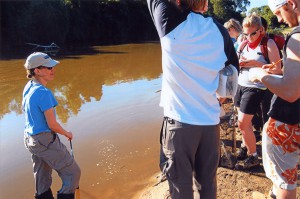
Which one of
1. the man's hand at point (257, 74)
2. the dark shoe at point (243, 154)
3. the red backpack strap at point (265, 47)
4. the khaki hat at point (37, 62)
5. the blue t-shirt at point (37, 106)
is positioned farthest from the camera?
the dark shoe at point (243, 154)

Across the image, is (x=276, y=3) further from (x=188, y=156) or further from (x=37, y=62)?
(x=37, y=62)

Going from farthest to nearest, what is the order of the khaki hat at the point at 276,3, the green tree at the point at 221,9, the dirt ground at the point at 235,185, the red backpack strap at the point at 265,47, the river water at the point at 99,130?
the green tree at the point at 221,9
the river water at the point at 99,130
the red backpack strap at the point at 265,47
the dirt ground at the point at 235,185
the khaki hat at the point at 276,3

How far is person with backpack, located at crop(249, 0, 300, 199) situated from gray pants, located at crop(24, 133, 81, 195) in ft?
6.75

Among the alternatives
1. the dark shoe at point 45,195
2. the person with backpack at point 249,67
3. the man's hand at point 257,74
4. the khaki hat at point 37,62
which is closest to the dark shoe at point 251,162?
the person with backpack at point 249,67

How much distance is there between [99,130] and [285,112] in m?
4.84

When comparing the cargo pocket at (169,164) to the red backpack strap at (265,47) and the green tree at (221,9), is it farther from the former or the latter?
the green tree at (221,9)

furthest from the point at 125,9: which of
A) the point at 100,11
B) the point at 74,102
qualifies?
the point at 74,102

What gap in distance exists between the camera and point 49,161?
3.38 metres

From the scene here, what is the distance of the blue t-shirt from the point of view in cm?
321

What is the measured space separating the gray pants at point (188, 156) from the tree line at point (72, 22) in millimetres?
22251

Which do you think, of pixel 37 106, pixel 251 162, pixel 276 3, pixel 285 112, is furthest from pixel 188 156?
pixel 251 162

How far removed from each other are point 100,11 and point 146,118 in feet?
103

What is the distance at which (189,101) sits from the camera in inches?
86.0

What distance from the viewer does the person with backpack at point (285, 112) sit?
2.06m
